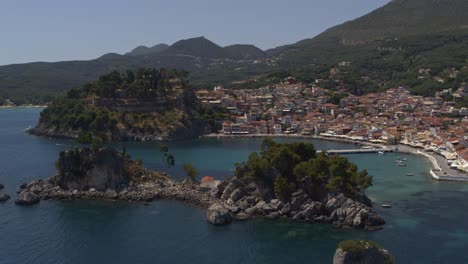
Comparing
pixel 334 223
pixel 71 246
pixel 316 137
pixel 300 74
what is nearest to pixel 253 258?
pixel 334 223

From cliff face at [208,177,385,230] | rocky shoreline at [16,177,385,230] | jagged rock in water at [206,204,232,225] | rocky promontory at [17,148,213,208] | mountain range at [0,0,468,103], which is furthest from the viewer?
mountain range at [0,0,468,103]

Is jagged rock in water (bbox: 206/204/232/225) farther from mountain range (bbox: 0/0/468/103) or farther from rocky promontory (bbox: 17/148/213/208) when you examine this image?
mountain range (bbox: 0/0/468/103)

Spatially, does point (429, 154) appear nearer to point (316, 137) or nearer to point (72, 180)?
point (316, 137)

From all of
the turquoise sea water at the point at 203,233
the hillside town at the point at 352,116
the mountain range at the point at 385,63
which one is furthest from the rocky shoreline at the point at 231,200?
the mountain range at the point at 385,63

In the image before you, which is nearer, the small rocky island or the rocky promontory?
the small rocky island

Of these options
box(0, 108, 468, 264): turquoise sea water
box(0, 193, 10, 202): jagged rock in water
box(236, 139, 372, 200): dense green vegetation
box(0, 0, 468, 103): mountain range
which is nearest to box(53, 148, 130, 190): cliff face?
box(0, 108, 468, 264): turquoise sea water
